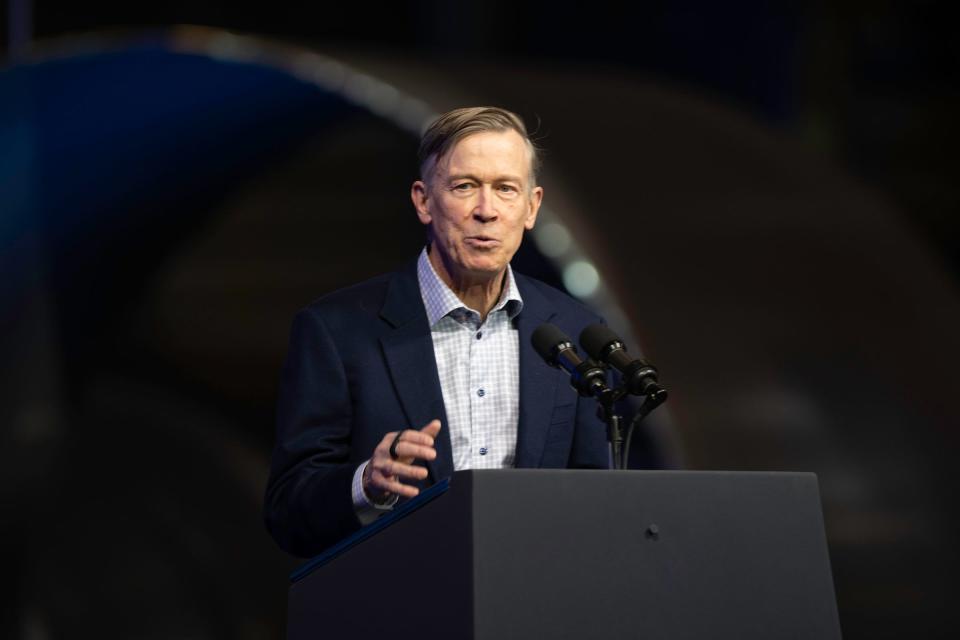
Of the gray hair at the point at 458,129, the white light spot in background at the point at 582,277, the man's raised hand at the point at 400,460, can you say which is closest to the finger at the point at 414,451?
the man's raised hand at the point at 400,460

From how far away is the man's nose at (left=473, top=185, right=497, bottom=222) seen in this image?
7.92 ft

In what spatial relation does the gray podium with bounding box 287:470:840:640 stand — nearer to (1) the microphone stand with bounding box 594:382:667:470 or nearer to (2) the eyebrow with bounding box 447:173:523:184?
(1) the microphone stand with bounding box 594:382:667:470

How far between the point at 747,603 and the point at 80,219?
3420mm

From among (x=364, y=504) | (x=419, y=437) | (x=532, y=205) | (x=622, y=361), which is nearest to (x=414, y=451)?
(x=419, y=437)

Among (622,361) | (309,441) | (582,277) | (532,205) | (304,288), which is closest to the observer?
(622,361)

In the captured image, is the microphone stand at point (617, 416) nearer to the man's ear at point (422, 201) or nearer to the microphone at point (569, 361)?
the microphone at point (569, 361)

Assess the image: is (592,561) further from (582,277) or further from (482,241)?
(582,277)

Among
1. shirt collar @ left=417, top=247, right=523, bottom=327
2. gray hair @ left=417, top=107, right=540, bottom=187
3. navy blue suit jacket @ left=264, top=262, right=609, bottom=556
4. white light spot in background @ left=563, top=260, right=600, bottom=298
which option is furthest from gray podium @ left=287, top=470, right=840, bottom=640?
white light spot in background @ left=563, top=260, right=600, bottom=298

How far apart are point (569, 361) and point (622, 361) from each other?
7 cm

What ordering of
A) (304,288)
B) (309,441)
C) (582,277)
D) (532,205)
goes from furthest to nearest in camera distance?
1. (304,288)
2. (582,277)
3. (532,205)
4. (309,441)

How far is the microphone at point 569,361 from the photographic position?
7.27ft

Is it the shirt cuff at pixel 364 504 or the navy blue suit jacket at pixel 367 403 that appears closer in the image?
the shirt cuff at pixel 364 504

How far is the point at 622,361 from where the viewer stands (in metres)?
2.24

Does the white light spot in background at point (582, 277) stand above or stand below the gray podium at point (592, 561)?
above
